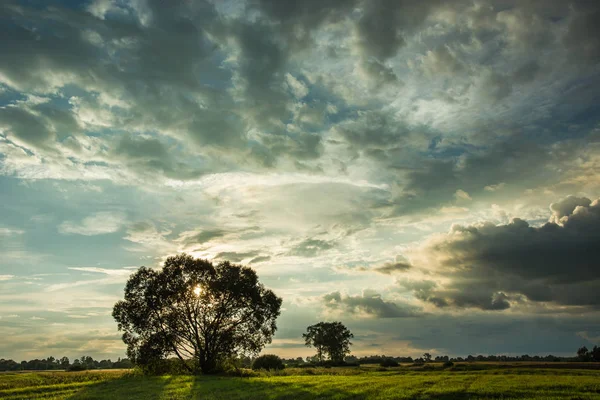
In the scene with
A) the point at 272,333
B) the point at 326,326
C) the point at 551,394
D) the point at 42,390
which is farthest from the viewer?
the point at 326,326

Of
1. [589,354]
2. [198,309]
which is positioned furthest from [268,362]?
[589,354]

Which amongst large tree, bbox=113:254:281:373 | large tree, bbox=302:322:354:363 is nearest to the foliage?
large tree, bbox=302:322:354:363

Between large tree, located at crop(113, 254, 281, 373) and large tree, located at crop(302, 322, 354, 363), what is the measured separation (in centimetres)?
9280

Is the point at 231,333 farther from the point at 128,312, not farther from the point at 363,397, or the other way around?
the point at 363,397

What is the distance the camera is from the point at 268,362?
10212 cm

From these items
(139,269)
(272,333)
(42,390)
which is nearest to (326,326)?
(272,333)

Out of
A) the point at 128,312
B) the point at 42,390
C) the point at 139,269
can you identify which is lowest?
the point at 42,390

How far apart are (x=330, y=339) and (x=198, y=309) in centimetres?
9952

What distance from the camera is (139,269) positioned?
2820 inches

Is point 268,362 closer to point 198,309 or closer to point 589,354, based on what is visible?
point 198,309

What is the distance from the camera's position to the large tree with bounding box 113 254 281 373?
69.0 metres

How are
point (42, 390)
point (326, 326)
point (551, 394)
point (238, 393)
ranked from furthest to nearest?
point (326, 326), point (42, 390), point (238, 393), point (551, 394)

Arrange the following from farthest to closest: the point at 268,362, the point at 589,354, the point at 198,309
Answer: the point at 589,354, the point at 268,362, the point at 198,309

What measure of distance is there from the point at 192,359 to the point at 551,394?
57.3 m
